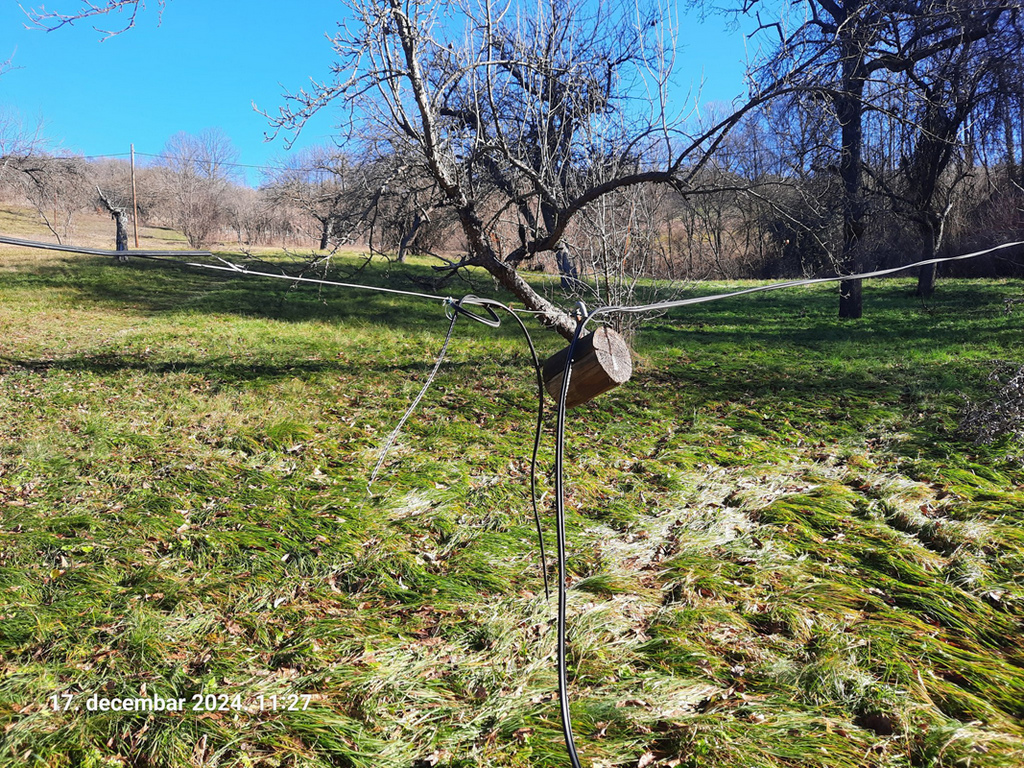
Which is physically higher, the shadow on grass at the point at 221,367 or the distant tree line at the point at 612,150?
the distant tree line at the point at 612,150

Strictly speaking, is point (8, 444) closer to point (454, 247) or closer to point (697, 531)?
point (697, 531)

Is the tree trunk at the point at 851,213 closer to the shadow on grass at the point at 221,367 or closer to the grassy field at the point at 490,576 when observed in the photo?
the grassy field at the point at 490,576

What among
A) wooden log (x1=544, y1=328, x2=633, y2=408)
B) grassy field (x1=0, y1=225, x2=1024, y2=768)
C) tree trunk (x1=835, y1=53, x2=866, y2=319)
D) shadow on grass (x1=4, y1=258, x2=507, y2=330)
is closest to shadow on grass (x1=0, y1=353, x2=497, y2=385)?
grassy field (x1=0, y1=225, x2=1024, y2=768)

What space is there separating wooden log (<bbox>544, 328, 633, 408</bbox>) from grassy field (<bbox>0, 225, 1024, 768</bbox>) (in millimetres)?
1291

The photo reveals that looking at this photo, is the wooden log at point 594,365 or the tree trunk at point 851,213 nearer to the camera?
the wooden log at point 594,365

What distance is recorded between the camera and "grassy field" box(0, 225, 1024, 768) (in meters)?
2.23

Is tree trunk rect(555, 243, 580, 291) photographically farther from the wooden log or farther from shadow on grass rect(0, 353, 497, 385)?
the wooden log

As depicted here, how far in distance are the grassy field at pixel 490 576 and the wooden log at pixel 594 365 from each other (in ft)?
4.24

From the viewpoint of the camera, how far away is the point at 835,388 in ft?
22.7

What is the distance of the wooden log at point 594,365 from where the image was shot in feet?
6.61

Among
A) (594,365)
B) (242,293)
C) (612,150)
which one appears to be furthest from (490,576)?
(242,293)

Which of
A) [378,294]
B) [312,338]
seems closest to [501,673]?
[312,338]

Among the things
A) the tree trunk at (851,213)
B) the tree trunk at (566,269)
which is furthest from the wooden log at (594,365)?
the tree trunk at (851,213)

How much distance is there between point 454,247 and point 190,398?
1049 cm
